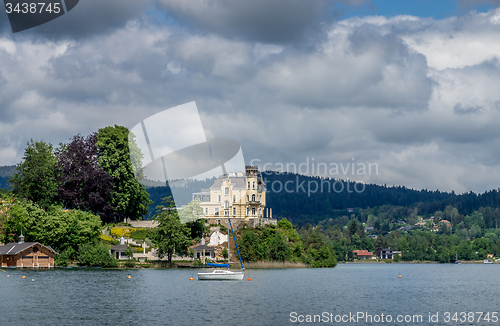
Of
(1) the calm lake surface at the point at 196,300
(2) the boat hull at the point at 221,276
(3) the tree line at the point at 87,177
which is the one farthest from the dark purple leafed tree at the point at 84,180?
(2) the boat hull at the point at 221,276

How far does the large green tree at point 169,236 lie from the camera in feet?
253

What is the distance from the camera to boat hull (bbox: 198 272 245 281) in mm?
62250

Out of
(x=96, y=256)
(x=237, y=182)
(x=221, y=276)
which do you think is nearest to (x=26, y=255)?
(x=96, y=256)

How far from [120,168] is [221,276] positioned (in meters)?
29.7

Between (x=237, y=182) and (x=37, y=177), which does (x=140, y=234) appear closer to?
(x=37, y=177)

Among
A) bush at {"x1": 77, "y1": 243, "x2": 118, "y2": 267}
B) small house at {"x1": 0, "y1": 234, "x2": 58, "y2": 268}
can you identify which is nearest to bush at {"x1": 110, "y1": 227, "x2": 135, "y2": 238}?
bush at {"x1": 77, "y1": 243, "x2": 118, "y2": 267}

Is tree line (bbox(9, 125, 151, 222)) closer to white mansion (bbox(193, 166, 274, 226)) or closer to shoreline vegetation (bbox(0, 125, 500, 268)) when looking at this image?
shoreline vegetation (bbox(0, 125, 500, 268))

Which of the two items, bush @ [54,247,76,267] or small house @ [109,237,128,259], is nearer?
bush @ [54,247,76,267]

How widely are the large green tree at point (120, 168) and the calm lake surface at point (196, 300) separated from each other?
20702 millimetres

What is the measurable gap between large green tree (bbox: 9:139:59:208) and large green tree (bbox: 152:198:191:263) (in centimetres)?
1660

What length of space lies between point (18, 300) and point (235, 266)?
46760 millimetres

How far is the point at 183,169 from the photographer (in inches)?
2245

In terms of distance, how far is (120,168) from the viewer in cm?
8469

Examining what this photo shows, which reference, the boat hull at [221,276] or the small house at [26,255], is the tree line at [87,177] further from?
the boat hull at [221,276]
